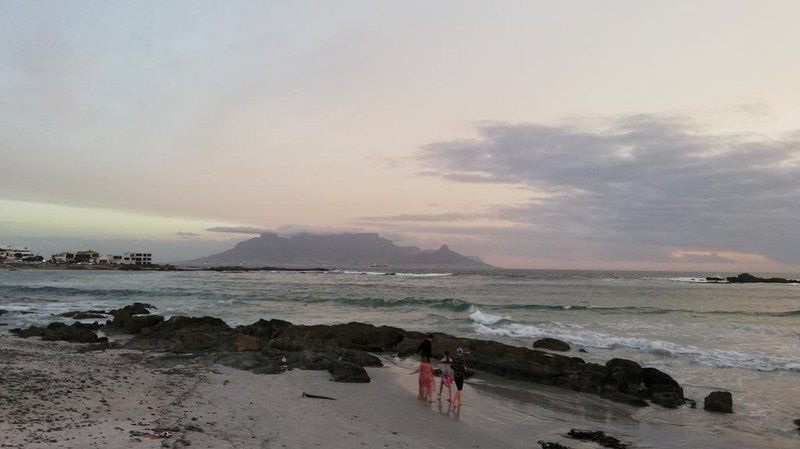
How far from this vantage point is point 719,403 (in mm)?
12922

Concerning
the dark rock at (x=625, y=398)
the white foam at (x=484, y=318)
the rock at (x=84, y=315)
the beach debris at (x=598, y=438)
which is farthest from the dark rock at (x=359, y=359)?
the rock at (x=84, y=315)

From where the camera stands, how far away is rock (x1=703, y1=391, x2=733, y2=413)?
12.9 meters

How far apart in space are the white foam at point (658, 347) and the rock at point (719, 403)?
6.57m

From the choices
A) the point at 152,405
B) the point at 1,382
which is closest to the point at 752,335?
the point at 152,405

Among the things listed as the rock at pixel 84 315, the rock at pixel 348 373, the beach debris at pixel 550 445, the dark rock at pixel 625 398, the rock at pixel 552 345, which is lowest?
the rock at pixel 84 315

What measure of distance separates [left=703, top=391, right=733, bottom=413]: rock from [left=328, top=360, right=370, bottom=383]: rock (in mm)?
8934

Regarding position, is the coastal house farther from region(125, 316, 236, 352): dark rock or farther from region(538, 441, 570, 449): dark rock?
region(538, 441, 570, 449): dark rock

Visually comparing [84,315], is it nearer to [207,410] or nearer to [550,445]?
[207,410]

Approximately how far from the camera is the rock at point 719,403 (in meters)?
12.9

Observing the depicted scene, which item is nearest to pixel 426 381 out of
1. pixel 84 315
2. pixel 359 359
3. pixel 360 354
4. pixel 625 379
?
pixel 359 359

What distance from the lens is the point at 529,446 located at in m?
9.41

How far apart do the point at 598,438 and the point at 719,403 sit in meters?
5.05

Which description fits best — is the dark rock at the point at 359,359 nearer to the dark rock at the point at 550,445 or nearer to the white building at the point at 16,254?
the dark rock at the point at 550,445

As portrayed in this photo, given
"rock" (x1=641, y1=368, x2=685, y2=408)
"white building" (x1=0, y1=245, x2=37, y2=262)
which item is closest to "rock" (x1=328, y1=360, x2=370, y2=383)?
"rock" (x1=641, y1=368, x2=685, y2=408)
